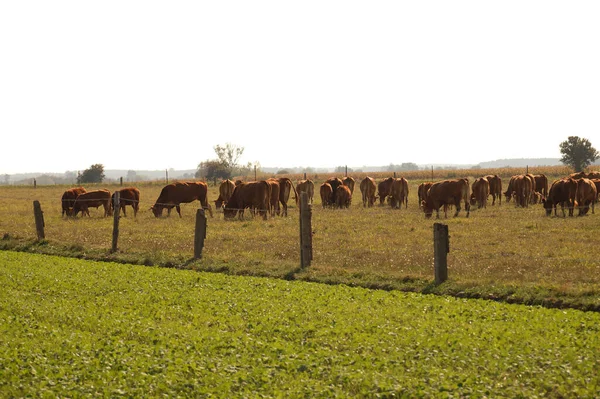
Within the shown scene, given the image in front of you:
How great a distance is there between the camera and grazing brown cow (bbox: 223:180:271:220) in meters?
32.0

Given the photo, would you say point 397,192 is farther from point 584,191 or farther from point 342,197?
point 584,191

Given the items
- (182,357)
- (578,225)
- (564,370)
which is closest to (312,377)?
(182,357)

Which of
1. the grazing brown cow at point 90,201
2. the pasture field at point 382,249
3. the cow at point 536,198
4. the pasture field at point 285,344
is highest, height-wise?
the grazing brown cow at point 90,201

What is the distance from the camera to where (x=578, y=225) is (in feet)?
80.4

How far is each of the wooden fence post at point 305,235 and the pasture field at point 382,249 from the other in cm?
29

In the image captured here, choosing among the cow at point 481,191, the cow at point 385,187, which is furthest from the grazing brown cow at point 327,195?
the cow at point 481,191


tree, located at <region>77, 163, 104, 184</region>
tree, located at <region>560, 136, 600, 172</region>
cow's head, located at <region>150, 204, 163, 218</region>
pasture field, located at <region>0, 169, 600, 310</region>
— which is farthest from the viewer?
tree, located at <region>77, 163, 104, 184</region>

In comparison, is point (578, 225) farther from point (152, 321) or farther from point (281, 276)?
point (152, 321)

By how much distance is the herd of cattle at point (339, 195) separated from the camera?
31.5 metres

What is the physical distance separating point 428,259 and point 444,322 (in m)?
6.24

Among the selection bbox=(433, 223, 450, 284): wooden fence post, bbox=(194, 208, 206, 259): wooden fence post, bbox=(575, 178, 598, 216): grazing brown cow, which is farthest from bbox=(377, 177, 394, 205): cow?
bbox=(433, 223, 450, 284): wooden fence post

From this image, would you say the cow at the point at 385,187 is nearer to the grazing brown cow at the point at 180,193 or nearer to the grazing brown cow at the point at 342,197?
the grazing brown cow at the point at 342,197

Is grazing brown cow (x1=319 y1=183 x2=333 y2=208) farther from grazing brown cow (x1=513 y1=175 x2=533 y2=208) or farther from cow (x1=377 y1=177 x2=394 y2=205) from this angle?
grazing brown cow (x1=513 y1=175 x2=533 y2=208)

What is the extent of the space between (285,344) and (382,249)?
32.1 feet
